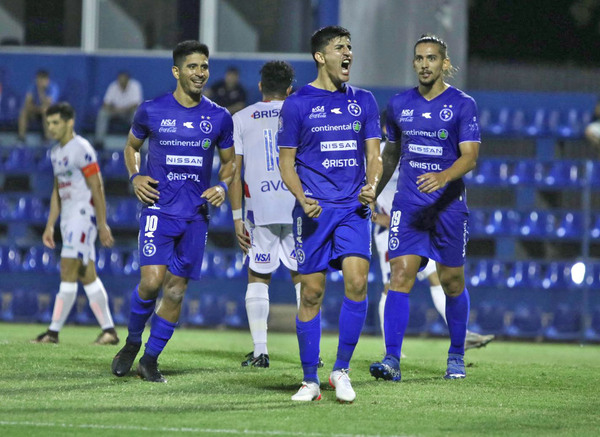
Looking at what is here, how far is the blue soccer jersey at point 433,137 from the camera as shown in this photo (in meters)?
8.20

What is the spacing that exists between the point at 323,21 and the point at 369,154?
12.1 metres

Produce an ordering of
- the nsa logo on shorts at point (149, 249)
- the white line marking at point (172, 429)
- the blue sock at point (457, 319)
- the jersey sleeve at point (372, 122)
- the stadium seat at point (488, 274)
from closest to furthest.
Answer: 1. the white line marking at point (172, 429)
2. the jersey sleeve at point (372, 122)
3. the nsa logo on shorts at point (149, 249)
4. the blue sock at point (457, 319)
5. the stadium seat at point (488, 274)

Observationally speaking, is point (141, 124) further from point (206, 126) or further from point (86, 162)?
point (86, 162)

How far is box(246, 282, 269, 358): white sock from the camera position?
920 centimetres

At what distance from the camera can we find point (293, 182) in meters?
6.86

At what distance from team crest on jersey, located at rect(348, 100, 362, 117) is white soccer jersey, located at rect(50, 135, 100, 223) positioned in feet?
16.0

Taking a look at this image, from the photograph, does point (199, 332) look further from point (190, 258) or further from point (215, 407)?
point (215, 407)

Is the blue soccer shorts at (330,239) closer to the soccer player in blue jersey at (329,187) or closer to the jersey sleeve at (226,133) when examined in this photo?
the soccer player in blue jersey at (329,187)

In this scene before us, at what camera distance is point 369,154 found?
7086 mm

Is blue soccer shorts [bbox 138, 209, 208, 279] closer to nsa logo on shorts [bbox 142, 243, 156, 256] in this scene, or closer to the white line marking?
nsa logo on shorts [bbox 142, 243, 156, 256]

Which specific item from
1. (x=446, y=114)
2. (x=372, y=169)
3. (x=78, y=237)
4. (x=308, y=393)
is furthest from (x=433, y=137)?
(x=78, y=237)

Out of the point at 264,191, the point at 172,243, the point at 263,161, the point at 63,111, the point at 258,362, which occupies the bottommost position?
the point at 258,362

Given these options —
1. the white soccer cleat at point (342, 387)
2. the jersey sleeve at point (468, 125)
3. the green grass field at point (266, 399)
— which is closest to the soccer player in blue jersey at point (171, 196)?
the green grass field at point (266, 399)

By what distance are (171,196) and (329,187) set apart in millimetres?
1446
